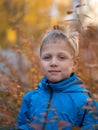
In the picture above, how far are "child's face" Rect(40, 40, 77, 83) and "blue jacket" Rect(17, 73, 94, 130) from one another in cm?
6

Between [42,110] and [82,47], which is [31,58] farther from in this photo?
[42,110]

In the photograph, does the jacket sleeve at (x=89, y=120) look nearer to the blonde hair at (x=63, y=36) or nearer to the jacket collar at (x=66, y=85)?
Answer: the jacket collar at (x=66, y=85)

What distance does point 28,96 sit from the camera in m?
3.79

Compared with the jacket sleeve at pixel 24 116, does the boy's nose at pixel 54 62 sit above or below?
above

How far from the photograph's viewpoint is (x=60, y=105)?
11.7 feet

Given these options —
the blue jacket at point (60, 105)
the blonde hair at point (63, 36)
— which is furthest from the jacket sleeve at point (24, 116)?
the blonde hair at point (63, 36)

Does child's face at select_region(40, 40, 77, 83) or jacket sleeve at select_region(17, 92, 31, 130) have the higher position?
child's face at select_region(40, 40, 77, 83)

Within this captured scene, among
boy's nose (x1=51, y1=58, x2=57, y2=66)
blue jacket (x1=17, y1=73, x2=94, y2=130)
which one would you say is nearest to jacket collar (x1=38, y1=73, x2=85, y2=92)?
blue jacket (x1=17, y1=73, x2=94, y2=130)

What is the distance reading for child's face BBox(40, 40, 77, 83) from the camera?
144 inches

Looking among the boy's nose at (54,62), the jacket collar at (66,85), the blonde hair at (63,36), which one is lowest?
the jacket collar at (66,85)

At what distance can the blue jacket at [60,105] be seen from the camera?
3.50m

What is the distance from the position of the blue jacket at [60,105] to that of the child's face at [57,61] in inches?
2.3

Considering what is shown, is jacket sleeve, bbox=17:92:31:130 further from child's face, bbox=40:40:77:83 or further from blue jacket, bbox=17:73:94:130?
child's face, bbox=40:40:77:83

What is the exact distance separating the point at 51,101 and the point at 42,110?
10 cm
